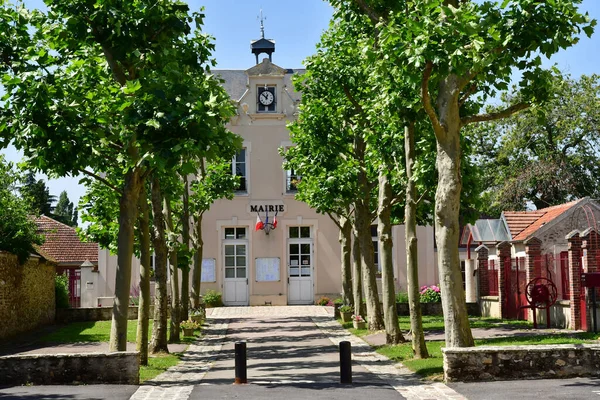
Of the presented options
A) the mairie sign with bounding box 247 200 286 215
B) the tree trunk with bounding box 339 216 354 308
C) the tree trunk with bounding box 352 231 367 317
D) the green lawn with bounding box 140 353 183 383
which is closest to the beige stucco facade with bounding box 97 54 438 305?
the mairie sign with bounding box 247 200 286 215

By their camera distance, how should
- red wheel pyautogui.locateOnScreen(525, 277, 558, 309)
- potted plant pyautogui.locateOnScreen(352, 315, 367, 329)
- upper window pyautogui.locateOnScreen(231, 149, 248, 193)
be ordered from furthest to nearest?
upper window pyautogui.locateOnScreen(231, 149, 248, 193), potted plant pyautogui.locateOnScreen(352, 315, 367, 329), red wheel pyautogui.locateOnScreen(525, 277, 558, 309)

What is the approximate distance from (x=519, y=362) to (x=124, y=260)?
6198 mm

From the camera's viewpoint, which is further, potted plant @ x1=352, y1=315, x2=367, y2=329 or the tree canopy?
the tree canopy

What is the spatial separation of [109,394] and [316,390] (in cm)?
278

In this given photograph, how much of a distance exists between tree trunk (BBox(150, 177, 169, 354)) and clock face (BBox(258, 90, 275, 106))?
1970 cm

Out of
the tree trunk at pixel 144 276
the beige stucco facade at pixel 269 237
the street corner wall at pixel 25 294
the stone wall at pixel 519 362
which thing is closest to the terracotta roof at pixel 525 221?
the beige stucco facade at pixel 269 237

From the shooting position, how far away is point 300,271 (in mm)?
38094

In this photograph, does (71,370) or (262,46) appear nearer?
(71,370)

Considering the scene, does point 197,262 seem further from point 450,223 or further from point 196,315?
point 450,223

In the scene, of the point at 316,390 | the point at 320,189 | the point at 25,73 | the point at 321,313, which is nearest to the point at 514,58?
the point at 316,390

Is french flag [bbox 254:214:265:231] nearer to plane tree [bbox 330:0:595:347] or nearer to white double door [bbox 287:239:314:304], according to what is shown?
white double door [bbox 287:239:314:304]

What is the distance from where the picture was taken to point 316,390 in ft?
40.6

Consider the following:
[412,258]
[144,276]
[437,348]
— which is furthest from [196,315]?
[412,258]

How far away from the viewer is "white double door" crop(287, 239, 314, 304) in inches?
1495
